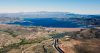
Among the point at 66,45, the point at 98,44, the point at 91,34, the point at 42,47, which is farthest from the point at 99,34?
A: the point at 42,47

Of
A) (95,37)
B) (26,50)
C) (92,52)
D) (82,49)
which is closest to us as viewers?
(92,52)

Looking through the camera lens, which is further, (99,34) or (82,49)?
(99,34)

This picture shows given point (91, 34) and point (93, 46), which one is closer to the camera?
point (93, 46)

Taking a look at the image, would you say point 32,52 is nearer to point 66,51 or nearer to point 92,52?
point 66,51

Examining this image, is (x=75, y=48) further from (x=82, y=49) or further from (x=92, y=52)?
(x=92, y=52)

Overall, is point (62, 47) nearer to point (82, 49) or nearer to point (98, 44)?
point (82, 49)

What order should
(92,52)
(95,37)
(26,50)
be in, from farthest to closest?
(95,37), (26,50), (92,52)

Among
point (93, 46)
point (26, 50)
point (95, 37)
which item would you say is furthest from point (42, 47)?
point (95, 37)

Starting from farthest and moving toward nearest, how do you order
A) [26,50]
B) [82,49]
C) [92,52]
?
[26,50], [82,49], [92,52]

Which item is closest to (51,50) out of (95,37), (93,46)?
(93,46)
